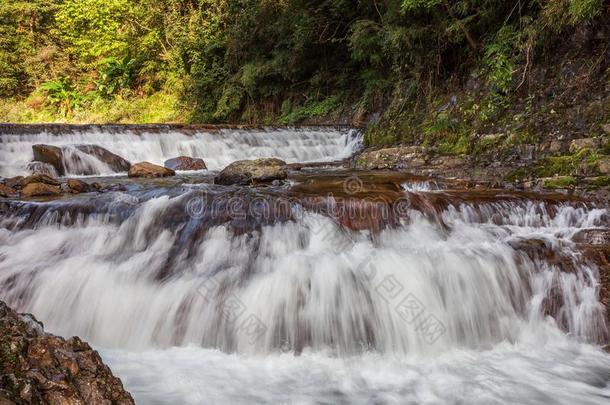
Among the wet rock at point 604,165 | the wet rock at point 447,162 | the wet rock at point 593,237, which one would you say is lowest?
the wet rock at point 593,237

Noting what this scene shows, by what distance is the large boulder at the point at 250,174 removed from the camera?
20.9 feet

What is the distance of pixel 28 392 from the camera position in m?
1.48

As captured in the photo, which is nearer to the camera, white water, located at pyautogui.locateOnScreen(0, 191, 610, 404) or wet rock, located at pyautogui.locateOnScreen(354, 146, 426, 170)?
white water, located at pyautogui.locateOnScreen(0, 191, 610, 404)

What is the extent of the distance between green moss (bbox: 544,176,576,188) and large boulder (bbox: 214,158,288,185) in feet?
12.2

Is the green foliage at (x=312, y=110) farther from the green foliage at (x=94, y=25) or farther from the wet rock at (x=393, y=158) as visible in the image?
the green foliage at (x=94, y=25)

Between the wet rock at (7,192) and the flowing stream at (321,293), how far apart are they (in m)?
0.94

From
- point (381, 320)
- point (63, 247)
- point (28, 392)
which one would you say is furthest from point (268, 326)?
point (63, 247)

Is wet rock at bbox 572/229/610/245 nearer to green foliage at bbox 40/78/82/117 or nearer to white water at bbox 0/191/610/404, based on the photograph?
white water at bbox 0/191/610/404

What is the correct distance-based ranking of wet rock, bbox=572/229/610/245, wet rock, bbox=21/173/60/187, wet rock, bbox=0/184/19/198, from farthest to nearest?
wet rock, bbox=21/173/60/187 → wet rock, bbox=0/184/19/198 → wet rock, bbox=572/229/610/245

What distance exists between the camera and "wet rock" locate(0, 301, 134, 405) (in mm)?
1504

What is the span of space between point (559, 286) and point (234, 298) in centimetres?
276

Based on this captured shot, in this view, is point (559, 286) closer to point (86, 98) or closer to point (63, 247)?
point (63, 247)

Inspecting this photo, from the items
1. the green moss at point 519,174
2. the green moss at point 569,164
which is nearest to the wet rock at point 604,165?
the green moss at point 569,164

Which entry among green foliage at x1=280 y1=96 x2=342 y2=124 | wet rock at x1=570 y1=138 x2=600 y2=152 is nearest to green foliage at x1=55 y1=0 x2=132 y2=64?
green foliage at x1=280 y1=96 x2=342 y2=124
